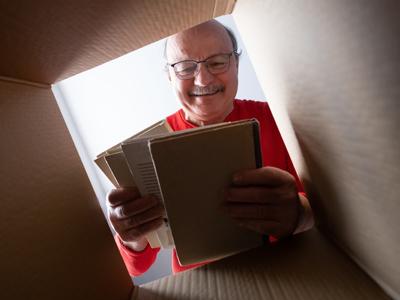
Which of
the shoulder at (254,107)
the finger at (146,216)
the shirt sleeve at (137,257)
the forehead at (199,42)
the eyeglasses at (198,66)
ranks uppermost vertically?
the forehead at (199,42)

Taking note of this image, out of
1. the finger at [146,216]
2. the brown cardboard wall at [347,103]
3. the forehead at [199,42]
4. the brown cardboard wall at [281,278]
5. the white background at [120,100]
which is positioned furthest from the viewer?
the white background at [120,100]

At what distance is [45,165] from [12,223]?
0.33 feet

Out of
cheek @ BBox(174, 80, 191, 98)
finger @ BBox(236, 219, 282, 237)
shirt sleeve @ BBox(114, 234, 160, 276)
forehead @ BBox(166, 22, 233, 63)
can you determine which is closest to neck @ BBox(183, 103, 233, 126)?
cheek @ BBox(174, 80, 191, 98)

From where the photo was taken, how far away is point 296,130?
41cm

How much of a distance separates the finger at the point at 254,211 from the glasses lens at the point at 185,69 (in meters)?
0.76

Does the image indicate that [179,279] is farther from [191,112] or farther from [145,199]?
[191,112]

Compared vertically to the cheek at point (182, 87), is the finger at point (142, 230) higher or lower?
lower

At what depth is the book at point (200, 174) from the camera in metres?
0.37

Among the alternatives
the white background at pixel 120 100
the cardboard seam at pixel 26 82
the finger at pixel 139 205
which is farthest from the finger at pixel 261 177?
the white background at pixel 120 100

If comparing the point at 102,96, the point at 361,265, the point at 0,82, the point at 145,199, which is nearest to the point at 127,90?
the point at 102,96

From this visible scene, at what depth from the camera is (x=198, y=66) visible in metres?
1.09

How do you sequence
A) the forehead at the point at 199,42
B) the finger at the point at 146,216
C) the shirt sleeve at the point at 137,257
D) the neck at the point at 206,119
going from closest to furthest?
the finger at the point at 146,216
the shirt sleeve at the point at 137,257
the forehead at the point at 199,42
the neck at the point at 206,119

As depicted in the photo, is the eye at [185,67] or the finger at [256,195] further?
the eye at [185,67]

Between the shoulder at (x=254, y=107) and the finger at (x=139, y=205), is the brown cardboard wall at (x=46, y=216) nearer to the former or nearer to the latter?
the finger at (x=139, y=205)
